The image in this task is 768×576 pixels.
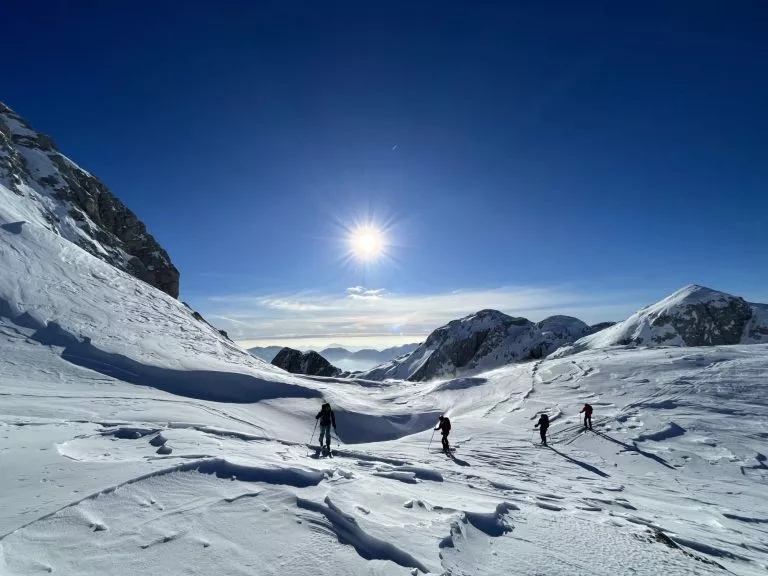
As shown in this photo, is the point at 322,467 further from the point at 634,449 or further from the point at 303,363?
the point at 303,363

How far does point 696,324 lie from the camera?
128000 millimetres

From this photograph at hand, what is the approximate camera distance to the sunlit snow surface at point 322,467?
471 centimetres

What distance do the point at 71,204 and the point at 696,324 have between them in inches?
6957

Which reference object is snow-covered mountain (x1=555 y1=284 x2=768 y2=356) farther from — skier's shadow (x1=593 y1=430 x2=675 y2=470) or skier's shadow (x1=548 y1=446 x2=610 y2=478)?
skier's shadow (x1=548 y1=446 x2=610 y2=478)

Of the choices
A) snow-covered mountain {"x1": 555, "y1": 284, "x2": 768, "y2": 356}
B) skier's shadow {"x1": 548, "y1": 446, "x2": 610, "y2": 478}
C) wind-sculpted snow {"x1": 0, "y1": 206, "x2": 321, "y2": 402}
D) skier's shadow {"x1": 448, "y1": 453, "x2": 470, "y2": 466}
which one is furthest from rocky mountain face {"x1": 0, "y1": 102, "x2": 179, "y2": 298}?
snow-covered mountain {"x1": 555, "y1": 284, "x2": 768, "y2": 356}

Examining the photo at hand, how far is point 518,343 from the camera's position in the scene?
187 m

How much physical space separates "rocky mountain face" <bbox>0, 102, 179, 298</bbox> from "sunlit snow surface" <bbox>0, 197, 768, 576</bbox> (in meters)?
27.4

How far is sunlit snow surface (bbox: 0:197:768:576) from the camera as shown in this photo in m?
4.71

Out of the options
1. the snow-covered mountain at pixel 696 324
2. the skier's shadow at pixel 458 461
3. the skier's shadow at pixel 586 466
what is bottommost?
the skier's shadow at pixel 586 466

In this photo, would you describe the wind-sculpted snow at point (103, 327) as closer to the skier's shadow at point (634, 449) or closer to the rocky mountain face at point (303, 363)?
the skier's shadow at point (634, 449)

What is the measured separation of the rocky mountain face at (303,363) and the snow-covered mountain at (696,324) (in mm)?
85383

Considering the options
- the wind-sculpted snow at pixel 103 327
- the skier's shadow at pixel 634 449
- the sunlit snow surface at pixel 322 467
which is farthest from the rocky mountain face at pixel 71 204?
the skier's shadow at pixel 634 449

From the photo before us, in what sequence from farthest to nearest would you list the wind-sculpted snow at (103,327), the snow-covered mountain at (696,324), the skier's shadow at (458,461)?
the snow-covered mountain at (696,324) < the wind-sculpted snow at (103,327) < the skier's shadow at (458,461)

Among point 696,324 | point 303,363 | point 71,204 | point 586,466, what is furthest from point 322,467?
point 696,324
